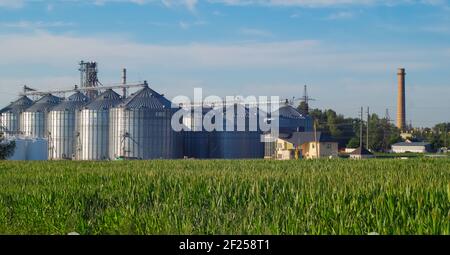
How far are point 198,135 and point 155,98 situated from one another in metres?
6.39

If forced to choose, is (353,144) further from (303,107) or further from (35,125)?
(35,125)

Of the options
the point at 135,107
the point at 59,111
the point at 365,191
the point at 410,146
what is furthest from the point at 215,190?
the point at 410,146

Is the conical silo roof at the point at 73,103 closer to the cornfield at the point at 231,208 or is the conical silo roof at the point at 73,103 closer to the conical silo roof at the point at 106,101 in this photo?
the conical silo roof at the point at 106,101

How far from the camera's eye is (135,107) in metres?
78.1

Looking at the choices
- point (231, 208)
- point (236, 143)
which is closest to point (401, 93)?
point (236, 143)

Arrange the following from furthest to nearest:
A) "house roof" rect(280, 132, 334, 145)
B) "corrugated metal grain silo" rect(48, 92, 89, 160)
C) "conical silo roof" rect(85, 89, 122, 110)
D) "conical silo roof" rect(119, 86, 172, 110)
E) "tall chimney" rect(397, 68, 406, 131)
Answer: "tall chimney" rect(397, 68, 406, 131)
"corrugated metal grain silo" rect(48, 92, 89, 160)
"house roof" rect(280, 132, 334, 145)
"conical silo roof" rect(85, 89, 122, 110)
"conical silo roof" rect(119, 86, 172, 110)

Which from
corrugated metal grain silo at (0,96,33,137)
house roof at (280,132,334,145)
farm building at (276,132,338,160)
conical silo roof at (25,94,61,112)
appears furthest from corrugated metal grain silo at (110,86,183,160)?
corrugated metal grain silo at (0,96,33,137)

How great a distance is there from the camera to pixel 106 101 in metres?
83.4

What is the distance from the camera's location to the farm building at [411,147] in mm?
111312

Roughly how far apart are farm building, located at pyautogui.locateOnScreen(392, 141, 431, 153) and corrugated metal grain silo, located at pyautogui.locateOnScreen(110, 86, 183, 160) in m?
46.7

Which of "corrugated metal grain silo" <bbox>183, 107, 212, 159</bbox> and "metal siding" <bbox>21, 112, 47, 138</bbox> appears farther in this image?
"metal siding" <bbox>21, 112, 47, 138</bbox>

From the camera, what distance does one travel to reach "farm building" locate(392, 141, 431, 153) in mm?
111312

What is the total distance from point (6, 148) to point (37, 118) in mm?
22896

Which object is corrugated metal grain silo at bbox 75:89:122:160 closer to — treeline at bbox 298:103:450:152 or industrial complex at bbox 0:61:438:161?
industrial complex at bbox 0:61:438:161
